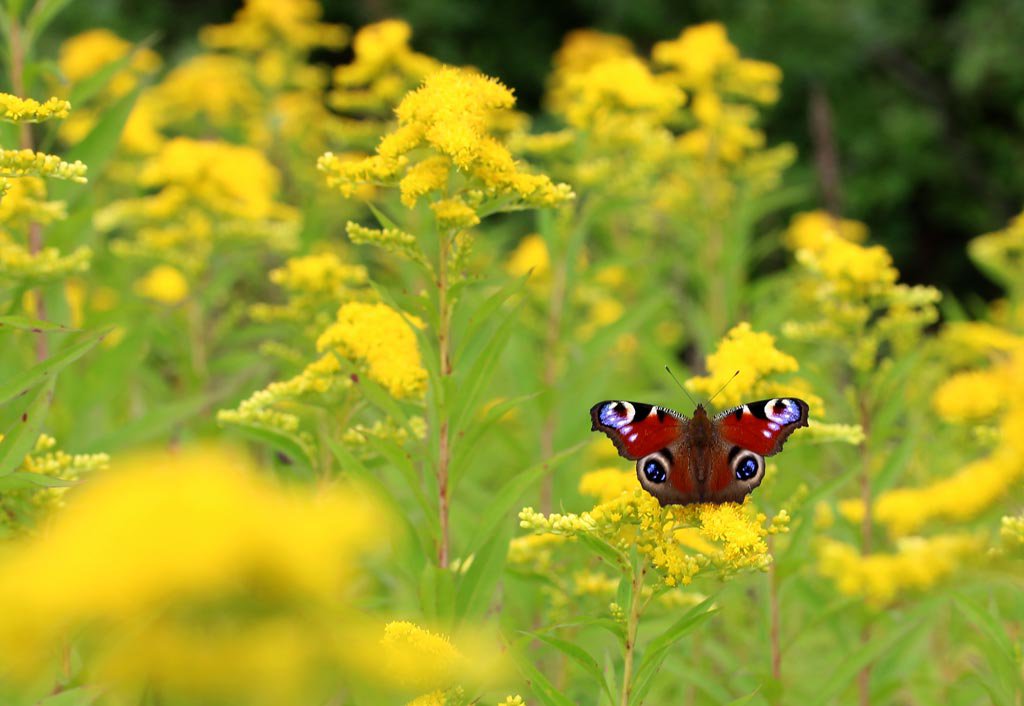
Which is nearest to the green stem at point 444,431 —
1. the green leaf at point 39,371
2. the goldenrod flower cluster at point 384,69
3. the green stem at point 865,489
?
the green leaf at point 39,371

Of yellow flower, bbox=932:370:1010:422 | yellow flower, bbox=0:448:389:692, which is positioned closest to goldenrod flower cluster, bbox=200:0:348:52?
yellow flower, bbox=932:370:1010:422

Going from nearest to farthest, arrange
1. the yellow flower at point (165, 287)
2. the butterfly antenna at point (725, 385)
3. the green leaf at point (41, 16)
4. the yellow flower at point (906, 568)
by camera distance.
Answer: the butterfly antenna at point (725, 385) → the green leaf at point (41, 16) → the yellow flower at point (906, 568) → the yellow flower at point (165, 287)

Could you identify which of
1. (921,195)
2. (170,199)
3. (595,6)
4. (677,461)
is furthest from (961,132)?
(677,461)

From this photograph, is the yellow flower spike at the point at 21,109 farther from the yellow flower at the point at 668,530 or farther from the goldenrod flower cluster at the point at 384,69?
the goldenrod flower cluster at the point at 384,69

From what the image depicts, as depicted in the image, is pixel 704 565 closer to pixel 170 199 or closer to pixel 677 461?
pixel 677 461

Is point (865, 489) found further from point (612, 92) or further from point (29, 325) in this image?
point (29, 325)

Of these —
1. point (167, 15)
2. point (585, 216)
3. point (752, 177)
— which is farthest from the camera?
point (167, 15)

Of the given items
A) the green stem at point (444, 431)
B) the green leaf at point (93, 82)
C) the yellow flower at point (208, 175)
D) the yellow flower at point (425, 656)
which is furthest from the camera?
the yellow flower at point (208, 175)
